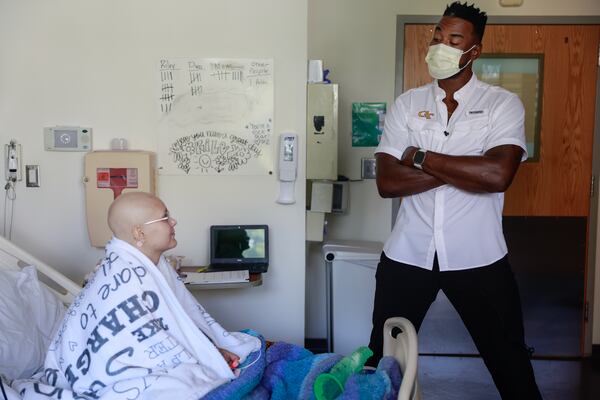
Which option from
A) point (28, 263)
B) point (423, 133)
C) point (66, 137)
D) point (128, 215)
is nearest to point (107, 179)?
point (66, 137)

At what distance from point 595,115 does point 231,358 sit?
116 inches

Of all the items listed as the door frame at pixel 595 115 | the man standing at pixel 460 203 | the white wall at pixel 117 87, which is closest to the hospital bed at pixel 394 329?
the man standing at pixel 460 203

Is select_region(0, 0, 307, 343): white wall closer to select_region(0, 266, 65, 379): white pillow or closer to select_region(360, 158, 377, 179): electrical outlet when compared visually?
select_region(0, 266, 65, 379): white pillow

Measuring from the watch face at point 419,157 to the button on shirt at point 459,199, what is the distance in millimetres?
A: 120

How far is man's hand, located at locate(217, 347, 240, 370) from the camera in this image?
180cm

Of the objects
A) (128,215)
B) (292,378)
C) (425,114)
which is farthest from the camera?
(425,114)

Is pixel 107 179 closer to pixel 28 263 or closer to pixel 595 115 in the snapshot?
pixel 28 263

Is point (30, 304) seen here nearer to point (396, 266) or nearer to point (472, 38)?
point (396, 266)

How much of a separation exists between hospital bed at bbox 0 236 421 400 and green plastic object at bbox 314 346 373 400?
0.10 meters

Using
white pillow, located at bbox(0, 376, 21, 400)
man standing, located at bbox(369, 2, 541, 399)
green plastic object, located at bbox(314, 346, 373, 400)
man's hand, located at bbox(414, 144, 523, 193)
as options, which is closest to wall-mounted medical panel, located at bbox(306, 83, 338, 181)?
man standing, located at bbox(369, 2, 541, 399)

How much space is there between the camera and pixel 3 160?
9.51ft

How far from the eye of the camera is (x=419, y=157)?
2.06 m

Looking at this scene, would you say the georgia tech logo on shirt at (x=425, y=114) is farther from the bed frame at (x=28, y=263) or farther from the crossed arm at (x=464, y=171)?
the bed frame at (x=28, y=263)

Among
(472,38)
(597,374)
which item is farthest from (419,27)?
(597,374)
